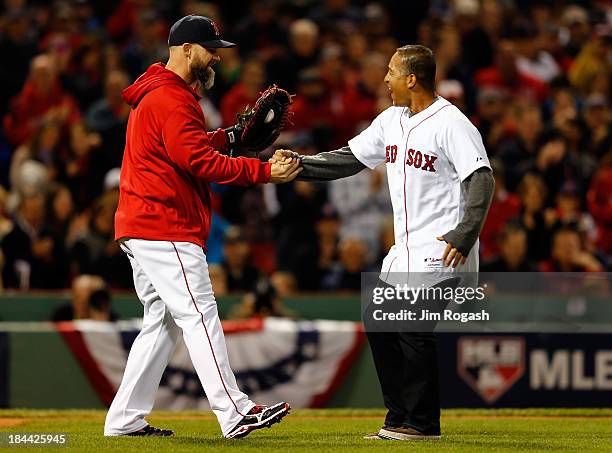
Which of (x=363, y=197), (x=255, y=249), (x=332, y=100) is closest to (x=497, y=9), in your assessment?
(x=332, y=100)

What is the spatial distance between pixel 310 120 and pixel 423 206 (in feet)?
23.1

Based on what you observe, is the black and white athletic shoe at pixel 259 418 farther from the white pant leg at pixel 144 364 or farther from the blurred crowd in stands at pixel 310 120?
the blurred crowd in stands at pixel 310 120

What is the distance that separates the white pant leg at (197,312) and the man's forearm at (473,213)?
1.28m

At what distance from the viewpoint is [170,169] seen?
6.95 meters

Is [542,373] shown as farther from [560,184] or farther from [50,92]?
[50,92]

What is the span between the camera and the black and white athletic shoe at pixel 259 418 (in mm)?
6746

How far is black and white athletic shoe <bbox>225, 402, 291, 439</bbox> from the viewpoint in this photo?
6746 mm

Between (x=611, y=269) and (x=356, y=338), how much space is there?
3103mm

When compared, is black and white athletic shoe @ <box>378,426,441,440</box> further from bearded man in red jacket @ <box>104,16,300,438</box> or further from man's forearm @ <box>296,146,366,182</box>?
man's forearm @ <box>296,146,366,182</box>

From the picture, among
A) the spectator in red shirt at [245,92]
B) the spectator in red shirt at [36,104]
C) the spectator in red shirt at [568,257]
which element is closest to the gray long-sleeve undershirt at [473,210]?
the spectator in red shirt at [568,257]

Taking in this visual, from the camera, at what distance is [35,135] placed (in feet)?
43.7

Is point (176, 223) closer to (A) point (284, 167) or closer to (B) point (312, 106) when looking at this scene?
(A) point (284, 167)

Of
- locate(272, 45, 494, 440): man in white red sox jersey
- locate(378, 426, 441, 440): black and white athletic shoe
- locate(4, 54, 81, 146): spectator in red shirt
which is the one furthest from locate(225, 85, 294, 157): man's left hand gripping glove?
locate(4, 54, 81, 146): spectator in red shirt

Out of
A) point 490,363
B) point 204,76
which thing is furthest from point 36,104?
point 204,76
